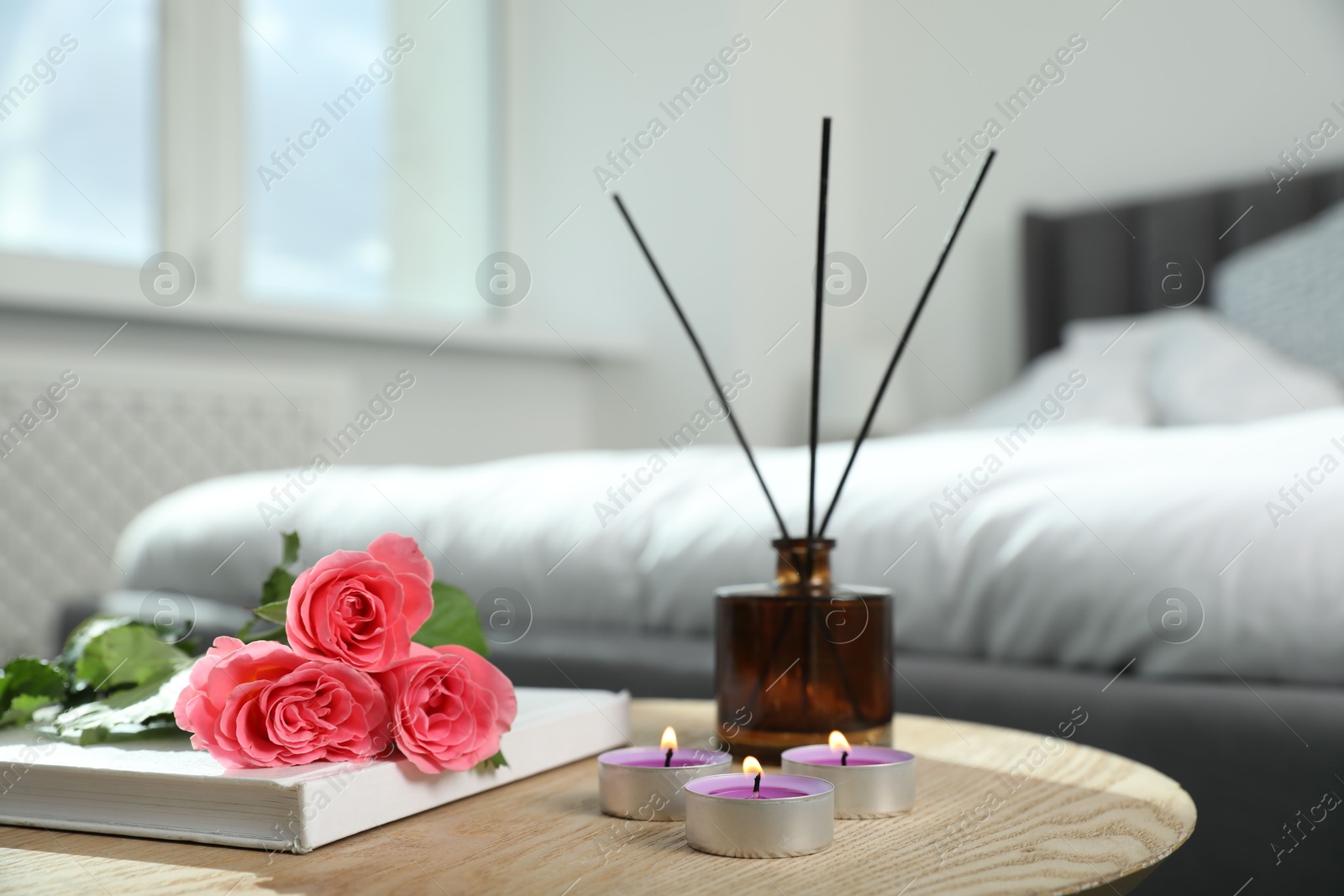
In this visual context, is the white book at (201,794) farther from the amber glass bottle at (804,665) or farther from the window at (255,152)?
the window at (255,152)

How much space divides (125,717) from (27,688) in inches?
4.9

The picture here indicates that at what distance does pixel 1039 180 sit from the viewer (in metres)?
3.62

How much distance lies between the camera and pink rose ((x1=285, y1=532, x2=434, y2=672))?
561mm

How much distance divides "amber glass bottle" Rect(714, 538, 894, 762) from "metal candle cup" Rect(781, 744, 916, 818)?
0.08m

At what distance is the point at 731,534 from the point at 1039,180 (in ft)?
8.96

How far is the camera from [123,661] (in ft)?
2.23

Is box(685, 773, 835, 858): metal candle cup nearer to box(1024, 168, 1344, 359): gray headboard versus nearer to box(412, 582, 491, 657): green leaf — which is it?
box(412, 582, 491, 657): green leaf

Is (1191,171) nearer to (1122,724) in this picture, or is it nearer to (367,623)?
(1122,724)

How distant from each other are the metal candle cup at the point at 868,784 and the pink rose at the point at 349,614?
218mm

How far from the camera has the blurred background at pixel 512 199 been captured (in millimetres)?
2785

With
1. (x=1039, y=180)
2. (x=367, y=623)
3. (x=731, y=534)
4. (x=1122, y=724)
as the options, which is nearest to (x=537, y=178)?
(x=1039, y=180)

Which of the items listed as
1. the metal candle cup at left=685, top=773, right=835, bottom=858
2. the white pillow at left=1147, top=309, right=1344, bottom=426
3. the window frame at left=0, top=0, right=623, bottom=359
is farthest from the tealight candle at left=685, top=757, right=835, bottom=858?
the window frame at left=0, top=0, right=623, bottom=359

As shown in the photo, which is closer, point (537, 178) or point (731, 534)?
point (731, 534)

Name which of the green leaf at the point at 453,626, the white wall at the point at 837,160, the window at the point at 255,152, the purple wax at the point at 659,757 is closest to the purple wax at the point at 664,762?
the purple wax at the point at 659,757
